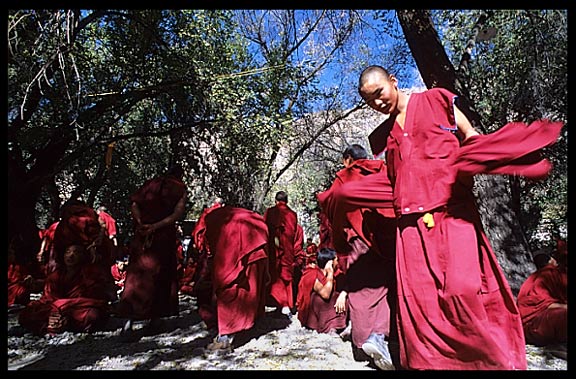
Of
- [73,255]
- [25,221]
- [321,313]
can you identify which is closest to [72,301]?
[73,255]

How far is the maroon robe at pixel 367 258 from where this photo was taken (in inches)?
139

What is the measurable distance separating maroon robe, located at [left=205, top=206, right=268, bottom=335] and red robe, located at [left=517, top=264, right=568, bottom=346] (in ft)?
7.82

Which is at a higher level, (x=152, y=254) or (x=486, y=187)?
(x=486, y=187)

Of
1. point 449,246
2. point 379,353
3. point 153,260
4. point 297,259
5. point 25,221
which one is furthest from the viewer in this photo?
point 25,221

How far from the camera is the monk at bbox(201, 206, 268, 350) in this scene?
4133 millimetres

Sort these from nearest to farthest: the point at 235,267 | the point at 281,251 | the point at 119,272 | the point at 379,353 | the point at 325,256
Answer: the point at 379,353
the point at 235,267
the point at 325,256
the point at 281,251
the point at 119,272

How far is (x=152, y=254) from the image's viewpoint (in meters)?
4.59

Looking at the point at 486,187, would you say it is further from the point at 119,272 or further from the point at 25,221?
the point at 25,221

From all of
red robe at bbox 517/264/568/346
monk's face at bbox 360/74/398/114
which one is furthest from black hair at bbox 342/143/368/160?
red robe at bbox 517/264/568/346

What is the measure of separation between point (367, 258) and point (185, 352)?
5.68 feet

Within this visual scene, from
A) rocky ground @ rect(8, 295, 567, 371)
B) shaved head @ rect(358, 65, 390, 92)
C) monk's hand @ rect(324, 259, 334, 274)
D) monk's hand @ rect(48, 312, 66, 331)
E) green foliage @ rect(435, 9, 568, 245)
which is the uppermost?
green foliage @ rect(435, 9, 568, 245)

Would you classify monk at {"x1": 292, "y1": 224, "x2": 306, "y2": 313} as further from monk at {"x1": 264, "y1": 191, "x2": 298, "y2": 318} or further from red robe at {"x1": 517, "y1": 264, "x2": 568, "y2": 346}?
red robe at {"x1": 517, "y1": 264, "x2": 568, "y2": 346}

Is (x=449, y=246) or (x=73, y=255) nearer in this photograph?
(x=449, y=246)

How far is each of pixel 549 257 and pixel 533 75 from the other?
2.49 meters
